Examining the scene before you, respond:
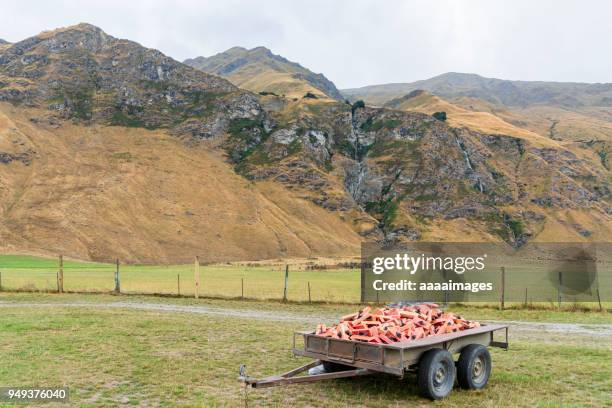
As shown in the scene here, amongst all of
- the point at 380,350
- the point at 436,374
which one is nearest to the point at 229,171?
the point at 436,374

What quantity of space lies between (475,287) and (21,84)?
12931cm

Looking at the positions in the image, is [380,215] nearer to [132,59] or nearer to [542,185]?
[542,185]

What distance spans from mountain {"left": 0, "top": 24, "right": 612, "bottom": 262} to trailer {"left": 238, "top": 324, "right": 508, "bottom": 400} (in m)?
76.5

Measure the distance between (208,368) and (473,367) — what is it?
582cm

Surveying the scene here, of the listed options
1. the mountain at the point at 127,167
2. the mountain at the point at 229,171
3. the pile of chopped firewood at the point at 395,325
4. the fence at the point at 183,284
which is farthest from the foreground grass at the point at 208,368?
the mountain at the point at 229,171

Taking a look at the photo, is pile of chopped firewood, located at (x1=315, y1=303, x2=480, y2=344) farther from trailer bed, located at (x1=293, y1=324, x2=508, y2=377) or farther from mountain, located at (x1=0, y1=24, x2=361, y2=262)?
mountain, located at (x1=0, y1=24, x2=361, y2=262)

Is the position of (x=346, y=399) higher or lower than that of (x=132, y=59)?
lower

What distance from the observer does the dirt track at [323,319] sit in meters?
17.8

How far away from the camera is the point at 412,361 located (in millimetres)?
9852

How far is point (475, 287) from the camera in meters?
28.3

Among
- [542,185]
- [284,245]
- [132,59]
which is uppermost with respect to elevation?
[132,59]

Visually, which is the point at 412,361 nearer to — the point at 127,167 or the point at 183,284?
the point at 183,284

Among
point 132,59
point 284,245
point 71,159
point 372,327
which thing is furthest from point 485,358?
point 132,59

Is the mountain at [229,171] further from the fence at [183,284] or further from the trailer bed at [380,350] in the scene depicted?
the trailer bed at [380,350]
